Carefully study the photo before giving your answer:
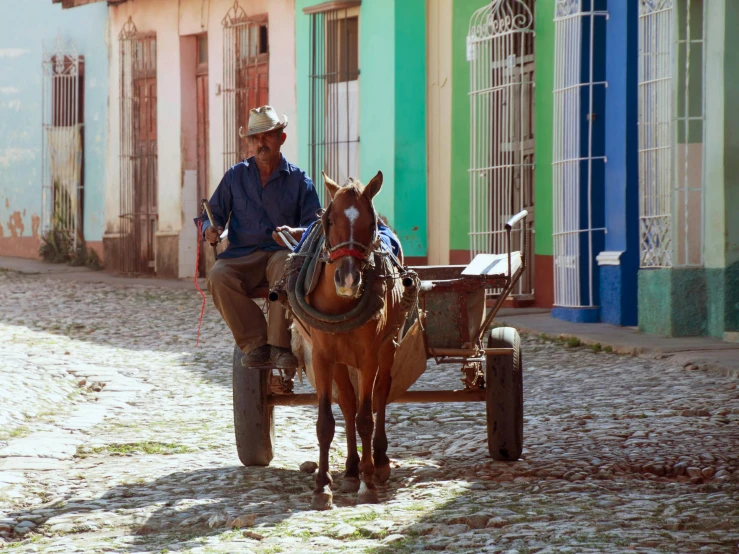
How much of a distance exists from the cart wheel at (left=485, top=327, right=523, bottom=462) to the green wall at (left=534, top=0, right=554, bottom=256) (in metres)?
8.27

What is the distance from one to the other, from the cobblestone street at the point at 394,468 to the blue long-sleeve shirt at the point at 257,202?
1299 mm

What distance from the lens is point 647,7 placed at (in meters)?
12.9

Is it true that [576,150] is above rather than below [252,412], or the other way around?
above

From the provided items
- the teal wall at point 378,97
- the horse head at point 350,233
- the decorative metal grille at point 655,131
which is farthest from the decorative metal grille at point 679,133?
the horse head at point 350,233

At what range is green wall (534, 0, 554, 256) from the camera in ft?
49.4

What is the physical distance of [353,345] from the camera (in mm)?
6117

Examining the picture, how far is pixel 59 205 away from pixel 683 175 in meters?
15.0

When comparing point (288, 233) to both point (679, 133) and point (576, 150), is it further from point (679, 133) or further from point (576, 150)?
point (576, 150)

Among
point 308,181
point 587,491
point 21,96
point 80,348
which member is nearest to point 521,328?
point 80,348

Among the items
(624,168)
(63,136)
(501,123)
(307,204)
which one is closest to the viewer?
(307,204)

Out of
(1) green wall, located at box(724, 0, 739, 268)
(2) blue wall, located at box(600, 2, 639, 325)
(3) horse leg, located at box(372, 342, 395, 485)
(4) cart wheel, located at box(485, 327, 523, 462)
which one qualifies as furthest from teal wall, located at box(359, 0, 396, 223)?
(3) horse leg, located at box(372, 342, 395, 485)

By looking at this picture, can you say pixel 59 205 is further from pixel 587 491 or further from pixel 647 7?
pixel 587 491

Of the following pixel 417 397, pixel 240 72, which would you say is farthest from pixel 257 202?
pixel 240 72

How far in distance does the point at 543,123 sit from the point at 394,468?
9007mm
